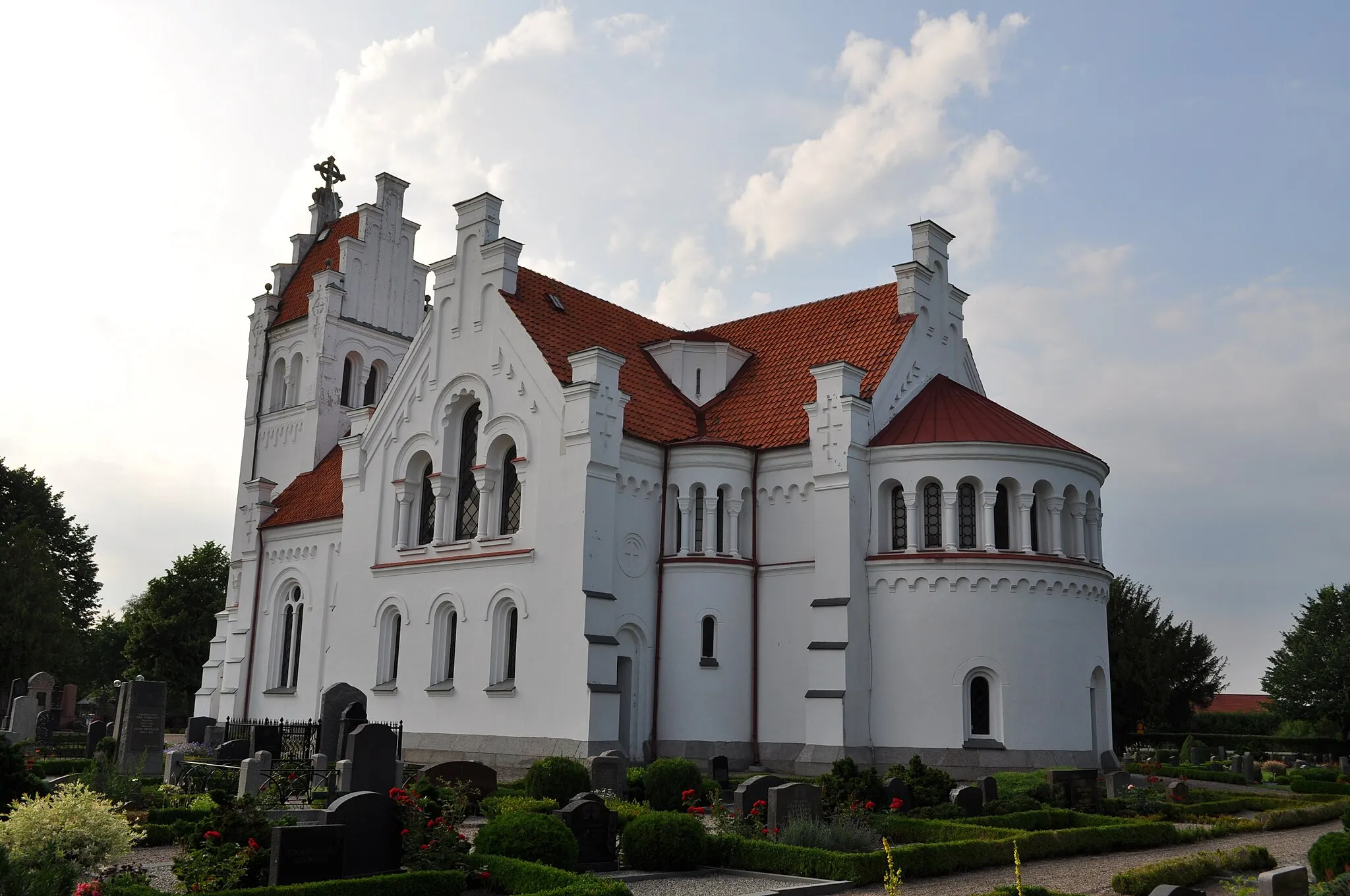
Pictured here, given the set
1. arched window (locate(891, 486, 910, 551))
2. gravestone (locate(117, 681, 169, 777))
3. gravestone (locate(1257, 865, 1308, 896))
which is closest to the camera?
gravestone (locate(1257, 865, 1308, 896))

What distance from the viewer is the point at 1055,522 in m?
27.5

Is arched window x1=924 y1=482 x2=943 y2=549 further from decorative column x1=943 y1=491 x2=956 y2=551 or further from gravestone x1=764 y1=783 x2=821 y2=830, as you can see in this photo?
gravestone x1=764 y1=783 x2=821 y2=830

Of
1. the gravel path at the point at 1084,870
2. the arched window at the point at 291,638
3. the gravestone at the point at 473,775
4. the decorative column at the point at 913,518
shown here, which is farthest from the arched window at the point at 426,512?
the gravel path at the point at 1084,870

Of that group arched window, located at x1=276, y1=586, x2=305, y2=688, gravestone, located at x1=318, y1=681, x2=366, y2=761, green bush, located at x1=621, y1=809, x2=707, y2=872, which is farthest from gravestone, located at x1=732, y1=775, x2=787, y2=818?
arched window, located at x1=276, y1=586, x2=305, y2=688

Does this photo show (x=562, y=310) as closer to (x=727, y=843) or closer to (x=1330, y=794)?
(x=727, y=843)

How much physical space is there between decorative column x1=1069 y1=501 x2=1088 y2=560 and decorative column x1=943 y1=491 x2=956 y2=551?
3746mm

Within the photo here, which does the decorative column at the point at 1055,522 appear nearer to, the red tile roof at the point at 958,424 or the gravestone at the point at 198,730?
the red tile roof at the point at 958,424

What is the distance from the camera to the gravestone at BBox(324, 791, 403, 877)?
12.7 metres

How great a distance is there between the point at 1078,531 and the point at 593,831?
17932 mm

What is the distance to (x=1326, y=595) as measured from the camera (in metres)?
57.0

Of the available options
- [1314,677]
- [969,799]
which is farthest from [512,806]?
[1314,677]

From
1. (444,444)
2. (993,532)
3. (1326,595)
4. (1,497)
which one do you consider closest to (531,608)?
(444,444)

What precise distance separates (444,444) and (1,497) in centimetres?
3830

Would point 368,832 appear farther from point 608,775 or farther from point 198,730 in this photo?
point 198,730
